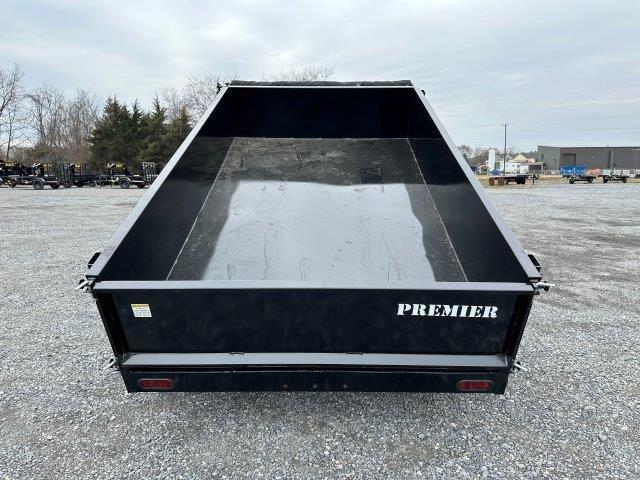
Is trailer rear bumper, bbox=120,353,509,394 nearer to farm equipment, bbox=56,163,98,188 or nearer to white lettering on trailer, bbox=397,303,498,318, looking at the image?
white lettering on trailer, bbox=397,303,498,318

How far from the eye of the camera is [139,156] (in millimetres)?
37969

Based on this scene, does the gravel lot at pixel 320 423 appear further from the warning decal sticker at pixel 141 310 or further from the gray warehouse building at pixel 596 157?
the gray warehouse building at pixel 596 157

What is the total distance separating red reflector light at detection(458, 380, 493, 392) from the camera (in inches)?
80.5

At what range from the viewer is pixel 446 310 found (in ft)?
6.34

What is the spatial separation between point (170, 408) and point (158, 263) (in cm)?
92

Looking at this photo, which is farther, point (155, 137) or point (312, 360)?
point (155, 137)

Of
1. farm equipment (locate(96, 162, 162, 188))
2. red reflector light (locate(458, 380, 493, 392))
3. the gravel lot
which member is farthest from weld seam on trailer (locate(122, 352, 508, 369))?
farm equipment (locate(96, 162, 162, 188))

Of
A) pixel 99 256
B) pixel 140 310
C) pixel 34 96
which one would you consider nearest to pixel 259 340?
pixel 140 310

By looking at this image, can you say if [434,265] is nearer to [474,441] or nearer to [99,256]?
[474,441]

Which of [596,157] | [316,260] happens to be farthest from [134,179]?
[596,157]

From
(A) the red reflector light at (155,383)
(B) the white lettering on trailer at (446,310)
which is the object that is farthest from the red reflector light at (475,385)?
(A) the red reflector light at (155,383)

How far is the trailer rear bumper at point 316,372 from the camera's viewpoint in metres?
2.01

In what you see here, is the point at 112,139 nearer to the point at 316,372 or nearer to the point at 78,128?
the point at 78,128

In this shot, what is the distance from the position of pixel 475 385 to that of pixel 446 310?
1.52 feet
